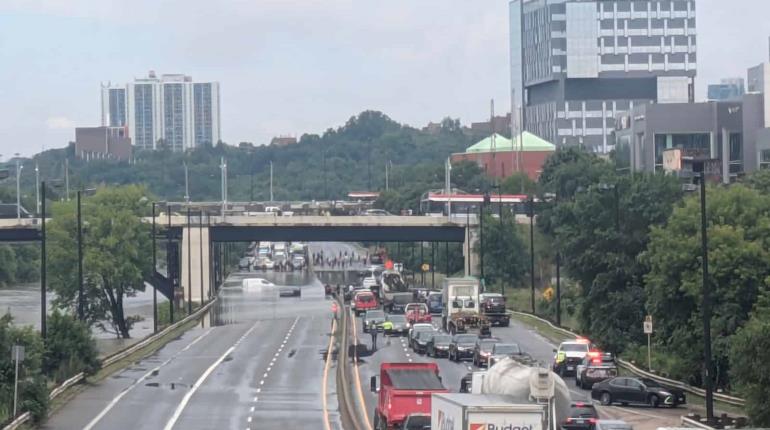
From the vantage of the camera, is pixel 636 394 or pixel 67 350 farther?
pixel 67 350

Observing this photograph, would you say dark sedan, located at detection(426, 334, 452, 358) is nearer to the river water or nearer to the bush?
the river water

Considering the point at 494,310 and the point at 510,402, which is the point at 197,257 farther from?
the point at 510,402

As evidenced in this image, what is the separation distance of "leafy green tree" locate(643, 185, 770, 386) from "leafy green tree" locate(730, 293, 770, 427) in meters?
10.5

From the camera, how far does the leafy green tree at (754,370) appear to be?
41.5 m

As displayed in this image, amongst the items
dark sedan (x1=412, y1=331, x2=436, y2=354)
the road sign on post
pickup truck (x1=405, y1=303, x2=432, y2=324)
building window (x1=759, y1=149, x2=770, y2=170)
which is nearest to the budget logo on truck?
the road sign on post

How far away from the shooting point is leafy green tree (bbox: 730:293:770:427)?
136 feet

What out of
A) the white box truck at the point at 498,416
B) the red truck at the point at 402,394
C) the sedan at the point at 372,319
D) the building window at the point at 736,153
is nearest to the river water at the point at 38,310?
the sedan at the point at 372,319

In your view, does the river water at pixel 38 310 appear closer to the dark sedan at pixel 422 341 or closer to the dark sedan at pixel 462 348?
the dark sedan at pixel 422 341

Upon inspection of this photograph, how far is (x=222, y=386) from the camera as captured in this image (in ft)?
185

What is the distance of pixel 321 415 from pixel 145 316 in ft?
281

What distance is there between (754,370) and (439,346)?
27.8 metres

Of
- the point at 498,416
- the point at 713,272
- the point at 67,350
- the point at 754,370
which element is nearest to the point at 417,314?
the point at 713,272

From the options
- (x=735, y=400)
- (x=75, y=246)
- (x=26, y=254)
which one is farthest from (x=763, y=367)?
(x=26, y=254)

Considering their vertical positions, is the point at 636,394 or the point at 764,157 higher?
the point at 764,157
